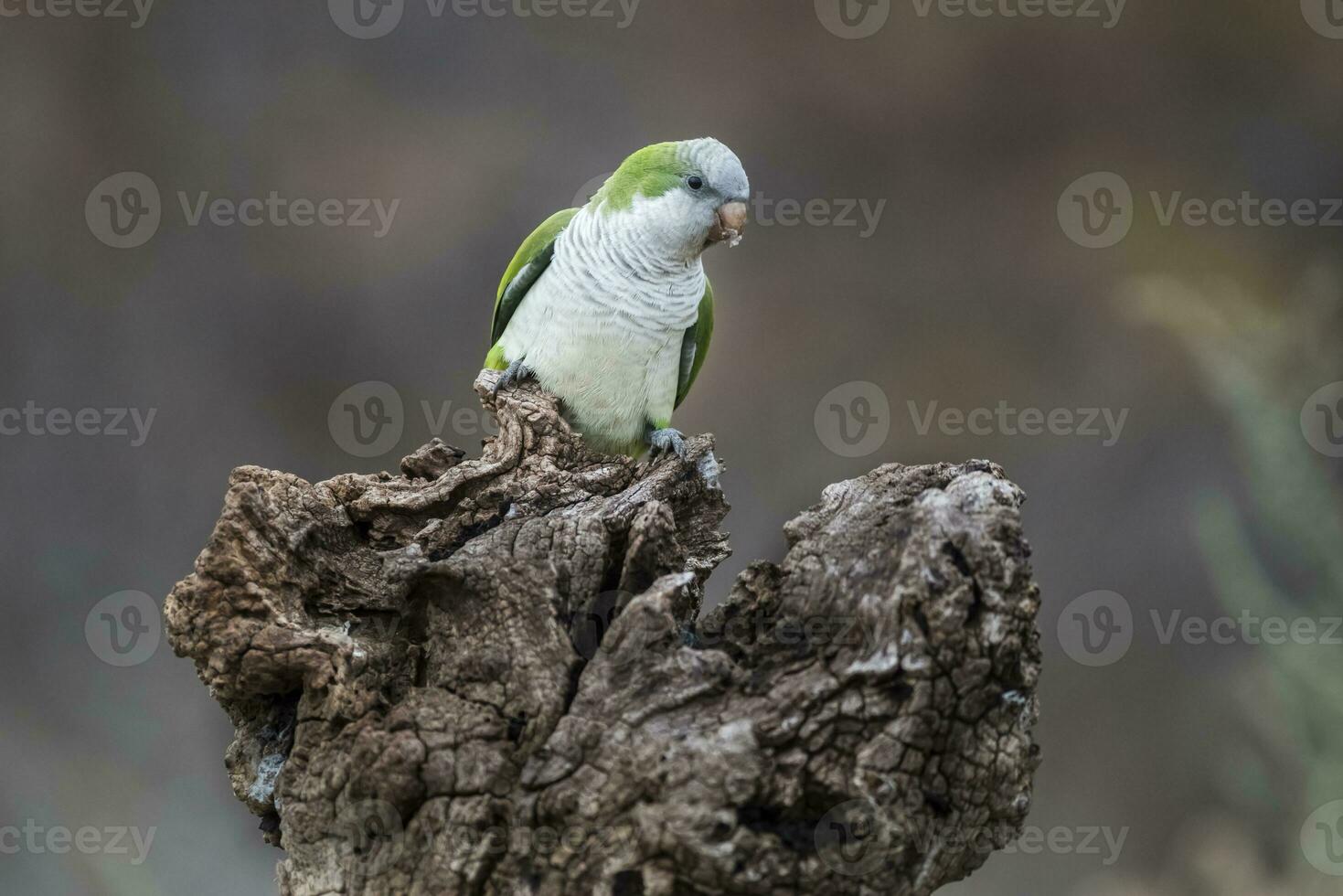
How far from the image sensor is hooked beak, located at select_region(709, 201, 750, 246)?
2939 mm

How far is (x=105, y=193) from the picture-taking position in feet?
13.7

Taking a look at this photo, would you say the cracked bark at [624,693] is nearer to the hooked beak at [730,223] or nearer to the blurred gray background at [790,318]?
the hooked beak at [730,223]

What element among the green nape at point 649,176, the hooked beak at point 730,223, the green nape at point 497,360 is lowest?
the green nape at point 497,360

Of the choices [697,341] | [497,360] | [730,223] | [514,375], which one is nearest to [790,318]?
[697,341]

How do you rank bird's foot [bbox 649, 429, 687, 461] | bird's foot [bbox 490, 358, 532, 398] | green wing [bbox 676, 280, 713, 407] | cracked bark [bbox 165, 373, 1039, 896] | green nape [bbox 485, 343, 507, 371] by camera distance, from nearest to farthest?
1. cracked bark [bbox 165, 373, 1039, 896]
2. bird's foot [bbox 490, 358, 532, 398]
3. bird's foot [bbox 649, 429, 687, 461]
4. green nape [bbox 485, 343, 507, 371]
5. green wing [bbox 676, 280, 713, 407]

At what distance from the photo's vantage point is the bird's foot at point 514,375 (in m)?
2.90

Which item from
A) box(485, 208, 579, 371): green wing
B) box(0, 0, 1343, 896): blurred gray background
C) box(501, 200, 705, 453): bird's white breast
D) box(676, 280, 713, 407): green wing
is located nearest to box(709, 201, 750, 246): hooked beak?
box(501, 200, 705, 453): bird's white breast

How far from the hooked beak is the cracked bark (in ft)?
3.48

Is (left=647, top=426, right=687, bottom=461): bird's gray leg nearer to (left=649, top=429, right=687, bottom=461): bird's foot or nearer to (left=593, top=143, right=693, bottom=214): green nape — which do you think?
(left=649, top=429, right=687, bottom=461): bird's foot

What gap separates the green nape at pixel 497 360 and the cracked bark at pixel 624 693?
97cm

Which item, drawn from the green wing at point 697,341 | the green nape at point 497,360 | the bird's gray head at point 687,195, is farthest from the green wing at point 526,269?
the green wing at point 697,341

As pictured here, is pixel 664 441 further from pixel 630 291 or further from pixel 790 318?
pixel 790 318

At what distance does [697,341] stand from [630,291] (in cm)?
42

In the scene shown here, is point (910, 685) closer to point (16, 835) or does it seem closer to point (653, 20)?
point (653, 20)
